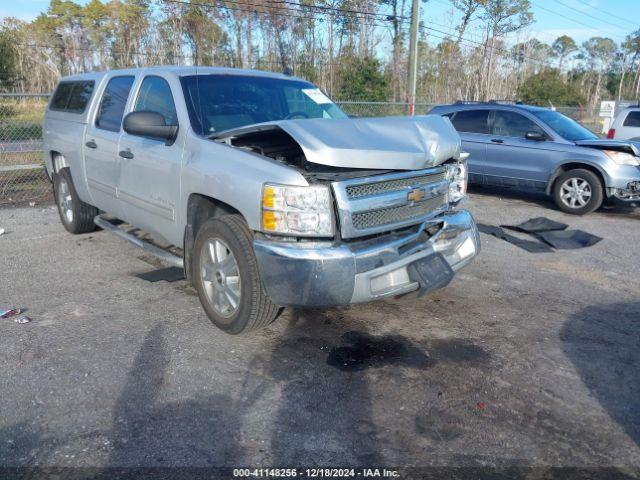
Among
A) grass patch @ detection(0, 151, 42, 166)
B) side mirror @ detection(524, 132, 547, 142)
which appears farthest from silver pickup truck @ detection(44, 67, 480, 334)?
grass patch @ detection(0, 151, 42, 166)

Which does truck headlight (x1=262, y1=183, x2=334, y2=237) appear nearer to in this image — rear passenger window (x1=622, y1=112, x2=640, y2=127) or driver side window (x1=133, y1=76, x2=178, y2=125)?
driver side window (x1=133, y1=76, x2=178, y2=125)

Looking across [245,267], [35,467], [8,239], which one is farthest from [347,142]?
[8,239]

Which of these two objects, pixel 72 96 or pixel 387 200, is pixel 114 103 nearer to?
pixel 72 96

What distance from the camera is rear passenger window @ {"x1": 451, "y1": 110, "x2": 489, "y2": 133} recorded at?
9719 millimetres

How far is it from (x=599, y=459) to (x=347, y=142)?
2.28 metres

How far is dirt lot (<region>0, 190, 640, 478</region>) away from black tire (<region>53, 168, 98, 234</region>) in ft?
4.24

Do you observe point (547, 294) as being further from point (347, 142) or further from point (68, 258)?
point (68, 258)

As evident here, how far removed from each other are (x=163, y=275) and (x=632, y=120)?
39.0 ft

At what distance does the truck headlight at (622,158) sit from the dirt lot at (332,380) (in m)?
3.82

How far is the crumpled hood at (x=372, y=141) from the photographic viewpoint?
3387 mm

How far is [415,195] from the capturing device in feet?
12.5

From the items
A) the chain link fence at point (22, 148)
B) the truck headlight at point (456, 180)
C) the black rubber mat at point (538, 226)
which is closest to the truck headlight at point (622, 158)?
the black rubber mat at point (538, 226)

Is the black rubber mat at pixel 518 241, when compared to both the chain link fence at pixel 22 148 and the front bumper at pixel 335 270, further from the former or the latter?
the chain link fence at pixel 22 148

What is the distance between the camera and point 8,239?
22.0 ft
